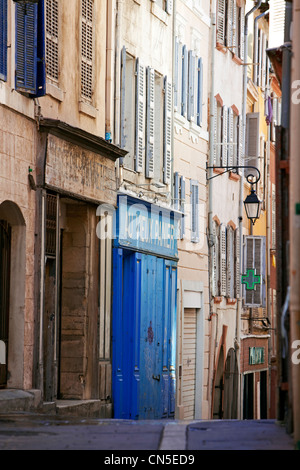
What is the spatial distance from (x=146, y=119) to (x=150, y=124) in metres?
0.27

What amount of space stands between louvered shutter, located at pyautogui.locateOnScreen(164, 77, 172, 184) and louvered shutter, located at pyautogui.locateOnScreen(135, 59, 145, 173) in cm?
142

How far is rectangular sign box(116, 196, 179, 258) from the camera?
2027 cm

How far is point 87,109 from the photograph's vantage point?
60.7ft

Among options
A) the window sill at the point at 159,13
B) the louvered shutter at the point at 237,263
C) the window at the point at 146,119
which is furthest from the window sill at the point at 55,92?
the louvered shutter at the point at 237,263

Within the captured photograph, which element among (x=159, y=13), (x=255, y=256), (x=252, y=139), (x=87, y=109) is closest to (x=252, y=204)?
(x=255, y=256)

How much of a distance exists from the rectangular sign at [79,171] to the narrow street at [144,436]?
537 cm

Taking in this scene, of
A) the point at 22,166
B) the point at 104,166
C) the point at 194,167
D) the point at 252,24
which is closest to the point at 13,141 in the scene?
the point at 22,166

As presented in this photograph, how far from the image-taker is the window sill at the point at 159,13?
2297 cm

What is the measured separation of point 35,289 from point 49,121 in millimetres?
2179

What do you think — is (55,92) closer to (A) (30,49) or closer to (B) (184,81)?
(A) (30,49)

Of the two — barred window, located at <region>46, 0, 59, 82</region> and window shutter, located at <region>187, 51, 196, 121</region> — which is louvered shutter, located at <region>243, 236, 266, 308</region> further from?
barred window, located at <region>46, 0, 59, 82</region>

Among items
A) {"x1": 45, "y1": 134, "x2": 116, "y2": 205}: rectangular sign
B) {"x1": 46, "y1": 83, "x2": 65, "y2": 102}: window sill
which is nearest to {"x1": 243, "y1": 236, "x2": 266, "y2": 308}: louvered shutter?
{"x1": 45, "y1": 134, "x2": 116, "y2": 205}: rectangular sign

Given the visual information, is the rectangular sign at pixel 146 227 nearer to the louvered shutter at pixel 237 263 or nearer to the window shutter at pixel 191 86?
the window shutter at pixel 191 86

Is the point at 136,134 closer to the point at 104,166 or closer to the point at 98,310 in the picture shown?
the point at 104,166
